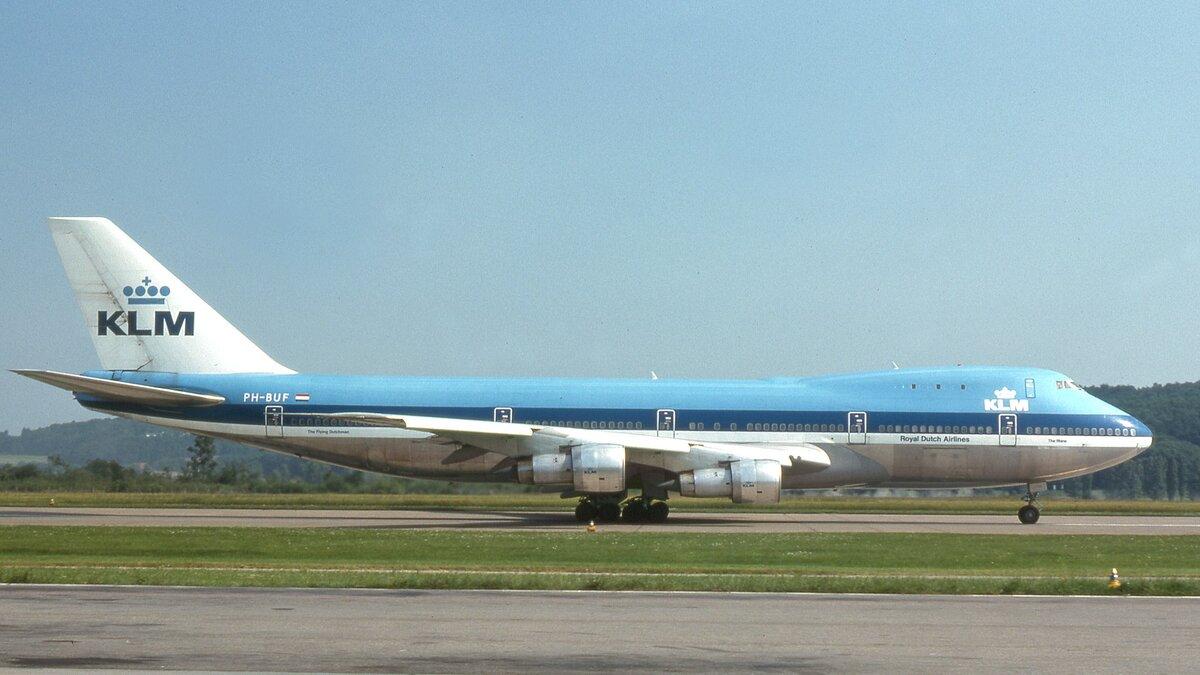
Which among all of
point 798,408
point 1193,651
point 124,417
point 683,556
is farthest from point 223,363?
point 1193,651

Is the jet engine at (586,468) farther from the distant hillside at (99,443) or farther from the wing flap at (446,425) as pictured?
the distant hillside at (99,443)

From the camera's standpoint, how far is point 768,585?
1780cm

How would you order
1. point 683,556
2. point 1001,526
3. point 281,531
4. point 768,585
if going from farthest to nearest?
point 1001,526
point 281,531
point 683,556
point 768,585

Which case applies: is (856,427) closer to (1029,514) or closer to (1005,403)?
(1005,403)

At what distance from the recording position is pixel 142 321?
124ft

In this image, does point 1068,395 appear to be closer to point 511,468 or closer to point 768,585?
point 511,468

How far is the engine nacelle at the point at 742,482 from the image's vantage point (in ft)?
111

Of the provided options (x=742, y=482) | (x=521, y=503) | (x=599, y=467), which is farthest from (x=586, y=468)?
(x=521, y=503)

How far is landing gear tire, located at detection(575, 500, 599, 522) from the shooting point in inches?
1385

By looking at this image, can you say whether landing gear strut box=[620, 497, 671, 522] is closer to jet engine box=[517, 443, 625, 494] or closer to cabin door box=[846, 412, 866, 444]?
jet engine box=[517, 443, 625, 494]

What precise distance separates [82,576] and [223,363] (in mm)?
20407

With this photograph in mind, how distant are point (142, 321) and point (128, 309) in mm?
542

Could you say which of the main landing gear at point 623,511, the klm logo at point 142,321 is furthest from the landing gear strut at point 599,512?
the klm logo at point 142,321

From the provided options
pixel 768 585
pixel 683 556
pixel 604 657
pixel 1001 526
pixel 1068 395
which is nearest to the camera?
pixel 604 657
